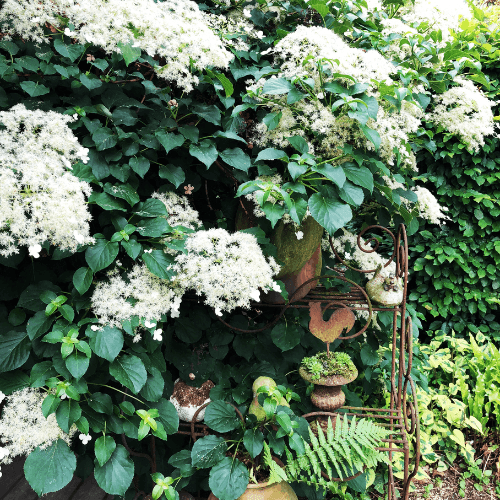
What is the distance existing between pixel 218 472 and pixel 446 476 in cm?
179

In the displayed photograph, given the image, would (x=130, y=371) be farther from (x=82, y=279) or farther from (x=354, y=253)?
(x=354, y=253)

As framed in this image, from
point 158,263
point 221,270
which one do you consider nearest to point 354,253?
point 221,270

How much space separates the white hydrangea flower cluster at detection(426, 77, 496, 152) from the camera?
1.55 metres

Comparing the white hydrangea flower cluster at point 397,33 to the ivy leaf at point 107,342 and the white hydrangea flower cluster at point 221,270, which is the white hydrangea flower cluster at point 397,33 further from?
the ivy leaf at point 107,342

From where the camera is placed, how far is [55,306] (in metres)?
1.07

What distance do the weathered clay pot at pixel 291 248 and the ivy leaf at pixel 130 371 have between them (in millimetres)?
611

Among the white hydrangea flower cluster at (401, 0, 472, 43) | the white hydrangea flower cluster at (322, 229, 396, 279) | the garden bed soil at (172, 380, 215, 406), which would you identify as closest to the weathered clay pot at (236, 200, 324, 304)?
the white hydrangea flower cluster at (322, 229, 396, 279)

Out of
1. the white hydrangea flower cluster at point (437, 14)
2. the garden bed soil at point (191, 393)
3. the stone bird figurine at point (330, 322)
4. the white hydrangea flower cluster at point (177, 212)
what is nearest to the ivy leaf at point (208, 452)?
the garden bed soil at point (191, 393)

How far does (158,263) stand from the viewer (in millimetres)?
1133

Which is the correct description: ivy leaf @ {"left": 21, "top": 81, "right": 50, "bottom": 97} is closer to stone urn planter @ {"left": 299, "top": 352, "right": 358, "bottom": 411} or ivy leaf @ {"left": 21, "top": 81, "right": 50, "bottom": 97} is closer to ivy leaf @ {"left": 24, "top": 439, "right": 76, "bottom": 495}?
ivy leaf @ {"left": 24, "top": 439, "right": 76, "bottom": 495}

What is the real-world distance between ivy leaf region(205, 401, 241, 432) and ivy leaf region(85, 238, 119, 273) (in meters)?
0.60

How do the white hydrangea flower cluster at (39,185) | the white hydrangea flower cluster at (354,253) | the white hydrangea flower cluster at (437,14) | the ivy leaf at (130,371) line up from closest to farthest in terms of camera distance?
the white hydrangea flower cluster at (39,185) < the ivy leaf at (130,371) < the white hydrangea flower cluster at (437,14) < the white hydrangea flower cluster at (354,253)

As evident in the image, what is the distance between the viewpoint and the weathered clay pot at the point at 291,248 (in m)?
1.52

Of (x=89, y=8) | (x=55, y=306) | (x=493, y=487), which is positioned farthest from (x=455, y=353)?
(x=89, y=8)
